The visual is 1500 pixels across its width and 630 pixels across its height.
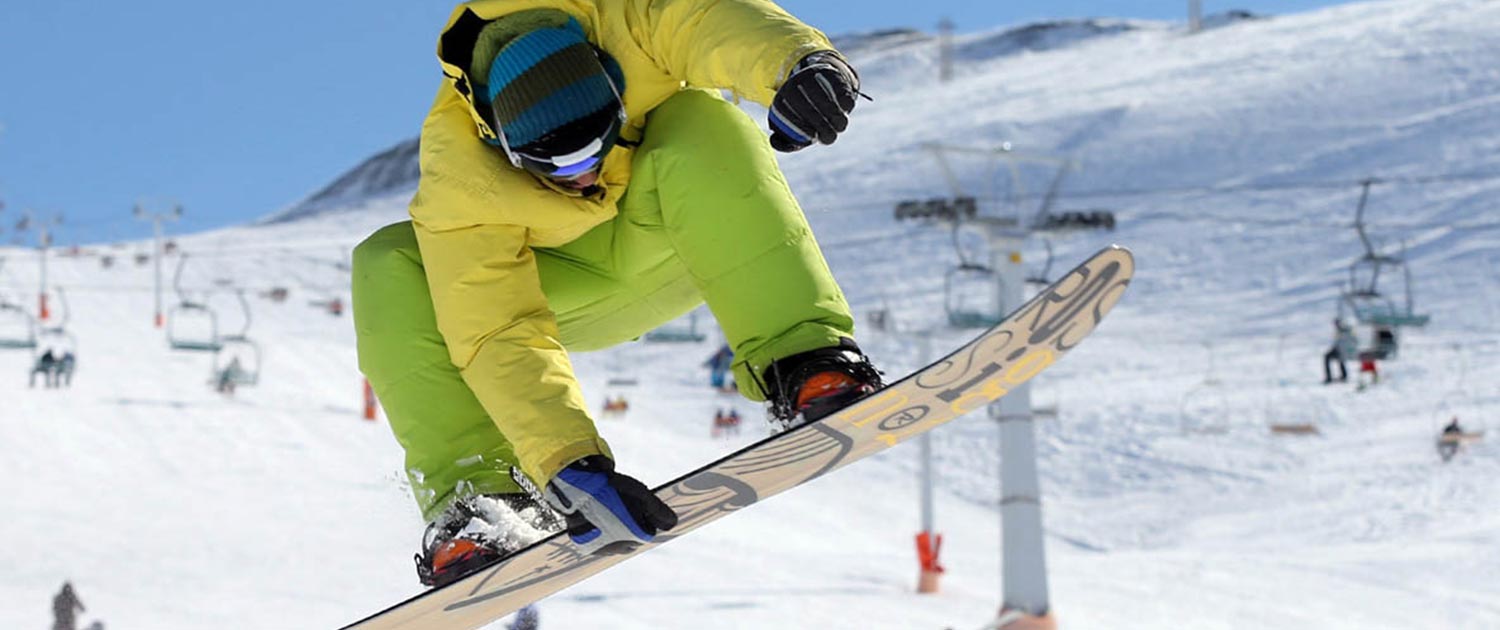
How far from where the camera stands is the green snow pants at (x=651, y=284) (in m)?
2.56

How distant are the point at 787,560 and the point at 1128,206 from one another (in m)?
32.6

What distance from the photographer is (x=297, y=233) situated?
226 ft

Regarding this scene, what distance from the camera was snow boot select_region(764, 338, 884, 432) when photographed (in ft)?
7.93

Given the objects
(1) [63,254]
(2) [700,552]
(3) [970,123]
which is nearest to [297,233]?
(1) [63,254]

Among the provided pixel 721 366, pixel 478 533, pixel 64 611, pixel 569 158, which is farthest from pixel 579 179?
pixel 721 366

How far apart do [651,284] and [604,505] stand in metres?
0.67

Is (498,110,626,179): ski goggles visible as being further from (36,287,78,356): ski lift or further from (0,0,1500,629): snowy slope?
(36,287,78,356): ski lift

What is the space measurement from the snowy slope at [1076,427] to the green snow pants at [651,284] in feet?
1.04

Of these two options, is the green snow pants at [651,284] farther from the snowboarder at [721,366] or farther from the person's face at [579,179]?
the snowboarder at [721,366]

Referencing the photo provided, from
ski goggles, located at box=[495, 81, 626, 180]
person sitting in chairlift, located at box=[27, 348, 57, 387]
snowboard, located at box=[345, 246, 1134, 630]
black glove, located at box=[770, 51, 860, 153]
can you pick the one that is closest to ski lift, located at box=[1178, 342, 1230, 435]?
person sitting in chairlift, located at box=[27, 348, 57, 387]

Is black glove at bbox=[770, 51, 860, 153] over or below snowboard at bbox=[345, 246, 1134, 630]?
over

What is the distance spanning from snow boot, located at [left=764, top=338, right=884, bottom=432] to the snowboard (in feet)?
0.20

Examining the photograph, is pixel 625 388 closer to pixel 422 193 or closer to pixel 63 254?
pixel 63 254

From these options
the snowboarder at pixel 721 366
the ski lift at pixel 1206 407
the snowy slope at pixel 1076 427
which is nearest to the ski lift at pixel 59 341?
the snowy slope at pixel 1076 427
